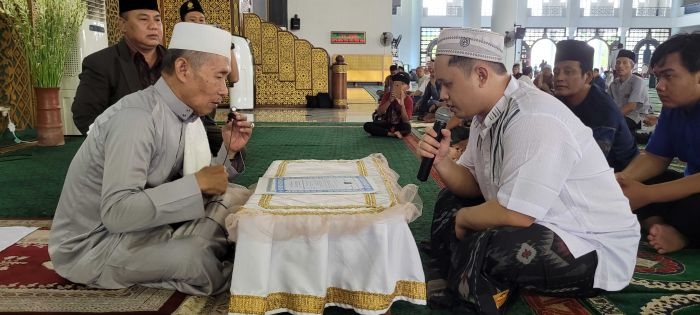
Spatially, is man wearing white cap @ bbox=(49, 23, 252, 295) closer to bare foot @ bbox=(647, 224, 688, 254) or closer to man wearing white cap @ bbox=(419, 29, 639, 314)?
man wearing white cap @ bbox=(419, 29, 639, 314)

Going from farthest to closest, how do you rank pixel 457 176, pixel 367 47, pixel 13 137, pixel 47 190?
pixel 367 47 → pixel 13 137 → pixel 47 190 → pixel 457 176

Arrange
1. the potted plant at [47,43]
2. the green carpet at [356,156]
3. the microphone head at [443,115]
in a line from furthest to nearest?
1. the potted plant at [47,43]
2. the microphone head at [443,115]
3. the green carpet at [356,156]

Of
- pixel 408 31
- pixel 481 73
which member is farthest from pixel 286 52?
pixel 408 31

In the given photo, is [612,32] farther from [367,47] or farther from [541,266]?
[541,266]

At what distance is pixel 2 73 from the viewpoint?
5.67m

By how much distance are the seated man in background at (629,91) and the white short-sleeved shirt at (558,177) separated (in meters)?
4.40

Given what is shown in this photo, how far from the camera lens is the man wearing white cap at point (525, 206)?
55.9 inches

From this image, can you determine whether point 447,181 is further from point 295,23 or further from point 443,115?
point 295,23

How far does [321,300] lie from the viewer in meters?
1.49

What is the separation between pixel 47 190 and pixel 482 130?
2.86 metres

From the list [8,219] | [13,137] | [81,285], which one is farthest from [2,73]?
[81,285]

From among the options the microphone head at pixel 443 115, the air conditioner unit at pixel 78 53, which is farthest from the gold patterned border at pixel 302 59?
the microphone head at pixel 443 115

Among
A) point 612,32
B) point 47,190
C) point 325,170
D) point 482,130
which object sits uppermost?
point 612,32

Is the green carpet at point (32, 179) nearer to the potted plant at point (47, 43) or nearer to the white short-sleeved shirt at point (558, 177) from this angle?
the potted plant at point (47, 43)
